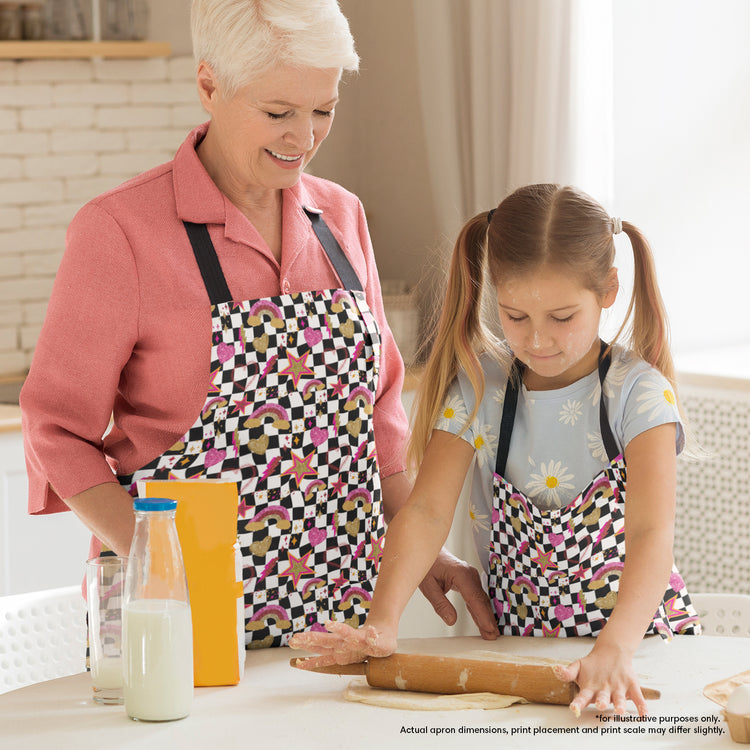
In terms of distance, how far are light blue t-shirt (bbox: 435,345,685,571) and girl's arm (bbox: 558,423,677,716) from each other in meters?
0.04

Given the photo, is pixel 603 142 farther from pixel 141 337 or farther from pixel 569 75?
pixel 141 337

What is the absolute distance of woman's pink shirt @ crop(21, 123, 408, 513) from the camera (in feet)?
4.42

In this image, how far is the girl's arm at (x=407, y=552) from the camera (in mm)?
1252

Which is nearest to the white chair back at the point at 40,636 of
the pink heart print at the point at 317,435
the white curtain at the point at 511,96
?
the pink heart print at the point at 317,435

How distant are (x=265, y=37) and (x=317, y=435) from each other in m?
0.53

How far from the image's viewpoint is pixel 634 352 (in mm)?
1490

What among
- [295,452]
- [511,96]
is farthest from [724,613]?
[511,96]

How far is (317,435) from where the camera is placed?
1504 mm

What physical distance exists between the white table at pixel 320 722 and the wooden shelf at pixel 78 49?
2117 mm

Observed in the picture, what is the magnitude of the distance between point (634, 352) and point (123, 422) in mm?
694

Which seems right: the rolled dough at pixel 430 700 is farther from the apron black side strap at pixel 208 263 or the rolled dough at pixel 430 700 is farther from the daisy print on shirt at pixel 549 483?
the apron black side strap at pixel 208 263

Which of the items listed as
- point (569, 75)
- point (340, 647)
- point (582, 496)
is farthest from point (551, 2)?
point (340, 647)

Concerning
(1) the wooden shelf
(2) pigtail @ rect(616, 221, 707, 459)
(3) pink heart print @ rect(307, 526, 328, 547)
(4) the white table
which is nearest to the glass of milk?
(4) the white table

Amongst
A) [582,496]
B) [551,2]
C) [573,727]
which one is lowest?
[573,727]
